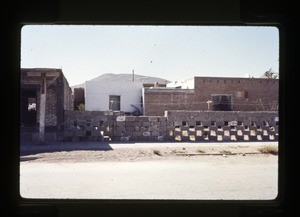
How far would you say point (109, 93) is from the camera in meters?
29.3

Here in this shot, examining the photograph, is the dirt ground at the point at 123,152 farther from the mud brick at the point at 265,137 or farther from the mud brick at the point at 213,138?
the mud brick at the point at 265,137

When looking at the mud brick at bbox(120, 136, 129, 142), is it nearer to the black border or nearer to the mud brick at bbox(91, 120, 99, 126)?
the mud brick at bbox(91, 120, 99, 126)

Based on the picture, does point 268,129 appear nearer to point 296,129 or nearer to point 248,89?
point 248,89

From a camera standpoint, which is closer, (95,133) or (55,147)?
(55,147)

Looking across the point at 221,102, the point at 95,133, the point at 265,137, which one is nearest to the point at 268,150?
the point at 265,137

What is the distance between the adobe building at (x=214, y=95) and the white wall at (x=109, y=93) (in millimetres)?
4555

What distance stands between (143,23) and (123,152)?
951 centimetres

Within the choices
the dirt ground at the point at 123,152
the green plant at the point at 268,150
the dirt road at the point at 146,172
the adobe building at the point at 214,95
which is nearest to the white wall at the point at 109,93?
the adobe building at the point at 214,95

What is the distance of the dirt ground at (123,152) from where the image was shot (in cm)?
1066

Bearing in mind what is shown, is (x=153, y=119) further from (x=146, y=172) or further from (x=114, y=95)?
(x=114, y=95)

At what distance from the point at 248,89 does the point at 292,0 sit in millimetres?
25089

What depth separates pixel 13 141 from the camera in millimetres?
2414

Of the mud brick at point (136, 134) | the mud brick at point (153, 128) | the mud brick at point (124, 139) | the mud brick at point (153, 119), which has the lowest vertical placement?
the mud brick at point (124, 139)

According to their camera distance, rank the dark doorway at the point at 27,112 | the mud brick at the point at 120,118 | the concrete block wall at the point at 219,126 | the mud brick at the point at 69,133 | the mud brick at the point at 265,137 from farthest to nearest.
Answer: the dark doorway at the point at 27,112, the mud brick at the point at 265,137, the concrete block wall at the point at 219,126, the mud brick at the point at 120,118, the mud brick at the point at 69,133
